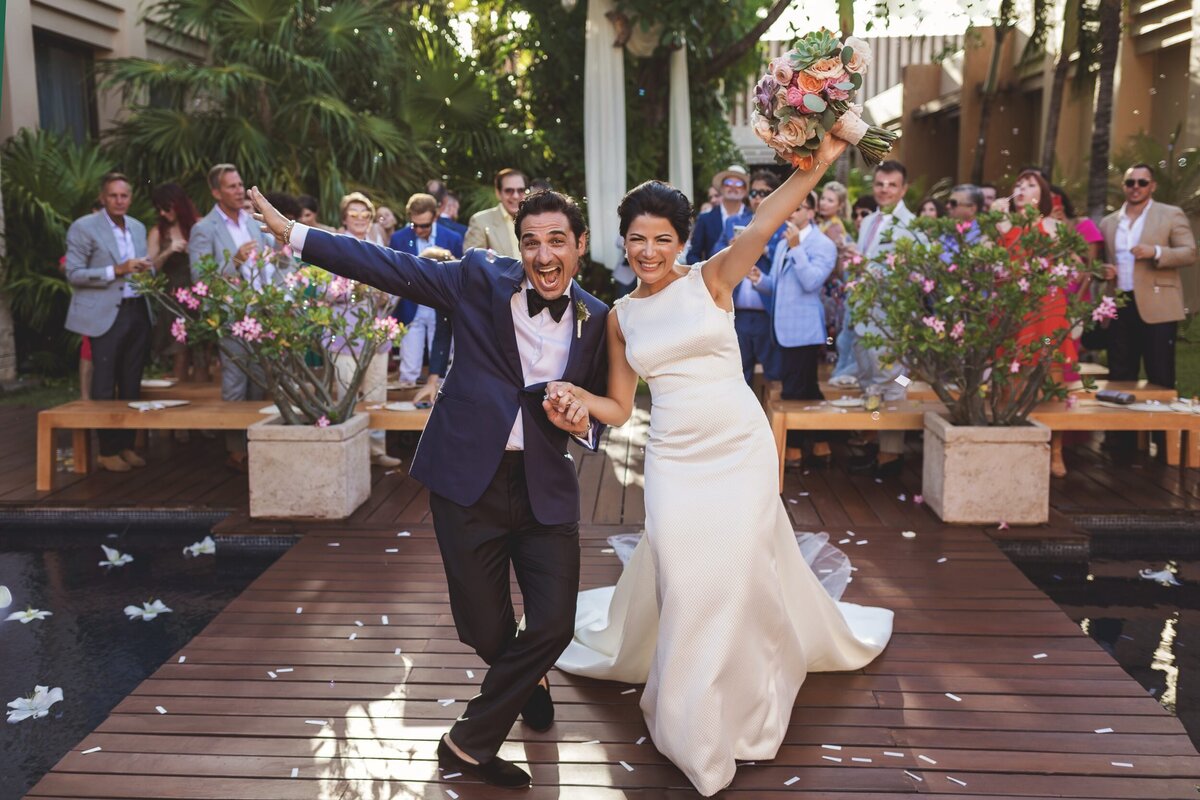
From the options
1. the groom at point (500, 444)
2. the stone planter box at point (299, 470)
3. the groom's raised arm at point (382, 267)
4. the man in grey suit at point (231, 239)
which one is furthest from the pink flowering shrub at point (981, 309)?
the man in grey suit at point (231, 239)

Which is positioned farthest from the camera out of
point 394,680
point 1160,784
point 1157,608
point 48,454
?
point 48,454

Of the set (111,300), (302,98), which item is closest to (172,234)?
(111,300)

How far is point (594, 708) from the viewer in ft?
13.1

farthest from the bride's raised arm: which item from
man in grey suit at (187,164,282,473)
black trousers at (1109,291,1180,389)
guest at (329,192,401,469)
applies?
black trousers at (1109,291,1180,389)

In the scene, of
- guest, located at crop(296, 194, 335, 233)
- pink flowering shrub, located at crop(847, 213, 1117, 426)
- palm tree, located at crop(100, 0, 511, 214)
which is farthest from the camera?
palm tree, located at crop(100, 0, 511, 214)

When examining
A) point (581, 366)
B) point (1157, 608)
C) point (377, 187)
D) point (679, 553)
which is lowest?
point (1157, 608)

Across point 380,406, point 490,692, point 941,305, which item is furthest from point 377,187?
point 490,692

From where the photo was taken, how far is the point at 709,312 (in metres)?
3.60

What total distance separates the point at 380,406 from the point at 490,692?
13.9 feet

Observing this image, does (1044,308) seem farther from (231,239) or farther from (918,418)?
(231,239)

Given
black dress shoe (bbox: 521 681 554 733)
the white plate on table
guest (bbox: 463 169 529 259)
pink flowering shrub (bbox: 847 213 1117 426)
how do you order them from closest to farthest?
1. black dress shoe (bbox: 521 681 554 733)
2. pink flowering shrub (bbox: 847 213 1117 426)
3. the white plate on table
4. guest (bbox: 463 169 529 259)

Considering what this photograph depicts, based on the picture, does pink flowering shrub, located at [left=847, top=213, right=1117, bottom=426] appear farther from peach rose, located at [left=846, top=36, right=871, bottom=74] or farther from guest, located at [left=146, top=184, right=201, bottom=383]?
guest, located at [left=146, top=184, right=201, bottom=383]

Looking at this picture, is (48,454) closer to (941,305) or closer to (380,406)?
(380,406)

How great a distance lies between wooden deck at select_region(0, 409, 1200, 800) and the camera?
11.3 feet
